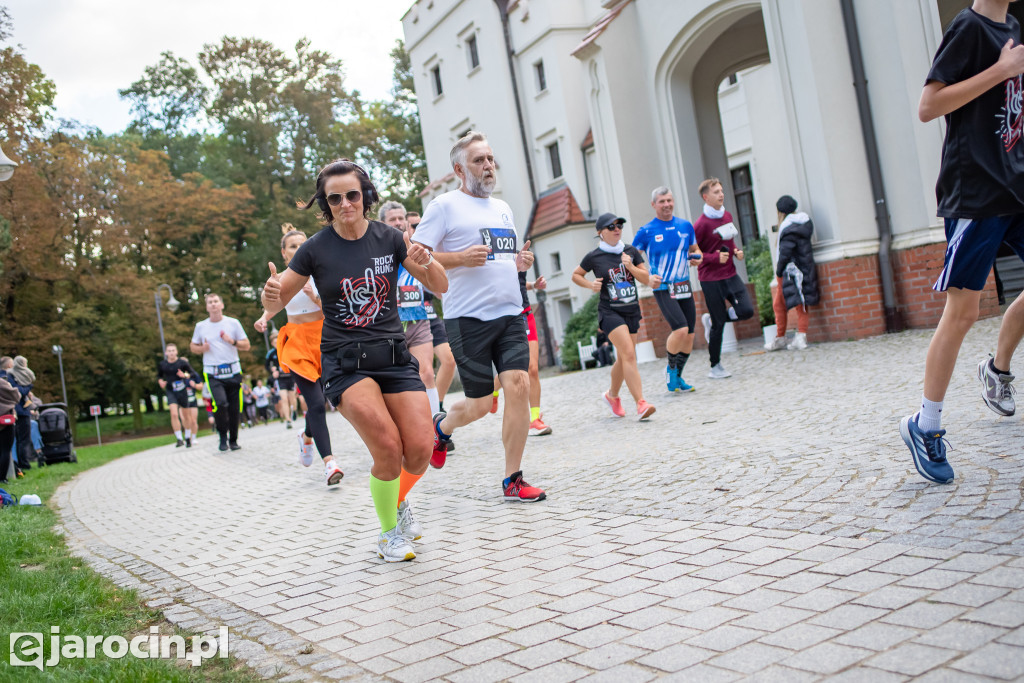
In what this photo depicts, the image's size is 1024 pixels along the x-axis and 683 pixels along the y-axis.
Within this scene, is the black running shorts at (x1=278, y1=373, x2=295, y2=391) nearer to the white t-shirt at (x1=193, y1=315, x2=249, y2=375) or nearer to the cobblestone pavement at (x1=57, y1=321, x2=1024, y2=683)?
the white t-shirt at (x1=193, y1=315, x2=249, y2=375)

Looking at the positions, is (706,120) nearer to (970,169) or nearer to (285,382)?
(285,382)

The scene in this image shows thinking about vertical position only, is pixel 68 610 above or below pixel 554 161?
below

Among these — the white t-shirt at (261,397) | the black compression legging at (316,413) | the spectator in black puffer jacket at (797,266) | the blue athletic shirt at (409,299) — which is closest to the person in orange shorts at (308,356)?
the black compression legging at (316,413)

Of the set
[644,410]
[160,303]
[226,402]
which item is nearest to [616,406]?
[644,410]

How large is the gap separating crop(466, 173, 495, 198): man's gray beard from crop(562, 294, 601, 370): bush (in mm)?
18241

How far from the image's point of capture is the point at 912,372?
9.11 m

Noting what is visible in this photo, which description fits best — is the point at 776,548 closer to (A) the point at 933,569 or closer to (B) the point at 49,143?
(A) the point at 933,569

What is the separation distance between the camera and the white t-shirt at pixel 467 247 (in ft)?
19.1

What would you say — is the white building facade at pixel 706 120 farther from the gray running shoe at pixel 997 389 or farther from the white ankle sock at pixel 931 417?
the white ankle sock at pixel 931 417

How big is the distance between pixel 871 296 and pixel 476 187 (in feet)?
31.5

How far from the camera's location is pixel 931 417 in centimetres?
448

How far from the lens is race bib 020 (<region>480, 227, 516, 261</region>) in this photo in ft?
19.5

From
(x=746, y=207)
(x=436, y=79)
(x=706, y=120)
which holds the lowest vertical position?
(x=746, y=207)

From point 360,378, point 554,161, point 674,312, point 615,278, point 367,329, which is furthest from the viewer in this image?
point 554,161
